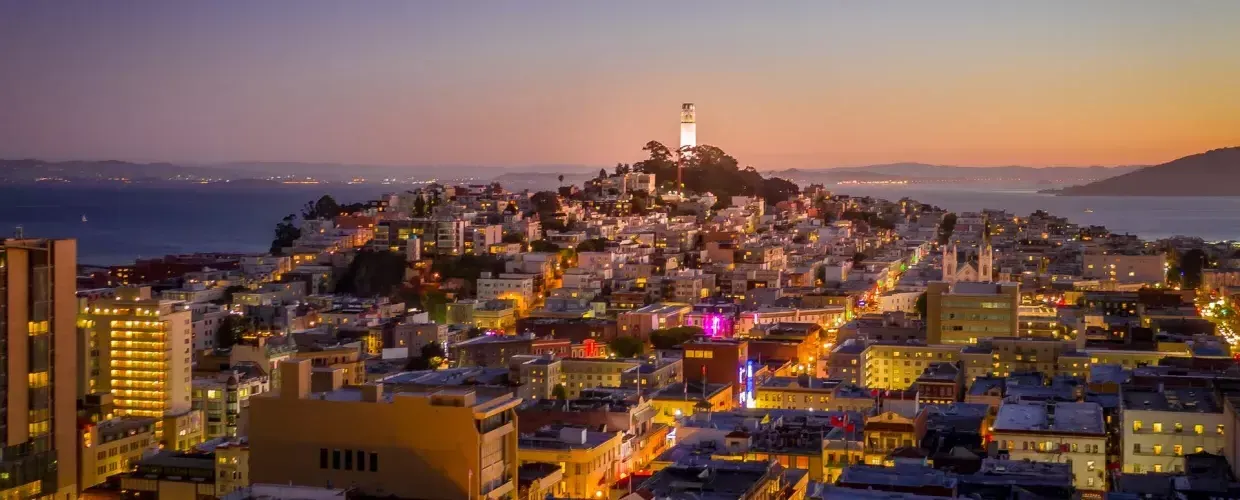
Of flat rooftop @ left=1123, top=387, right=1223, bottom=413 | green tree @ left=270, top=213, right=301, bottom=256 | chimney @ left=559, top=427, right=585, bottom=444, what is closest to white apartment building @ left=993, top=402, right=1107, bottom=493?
flat rooftop @ left=1123, top=387, right=1223, bottom=413

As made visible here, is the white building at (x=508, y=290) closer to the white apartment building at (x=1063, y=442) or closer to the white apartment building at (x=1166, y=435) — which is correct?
the white apartment building at (x=1063, y=442)

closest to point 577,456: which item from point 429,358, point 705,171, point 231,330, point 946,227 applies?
point 429,358

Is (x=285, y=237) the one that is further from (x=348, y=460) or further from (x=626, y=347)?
(x=348, y=460)

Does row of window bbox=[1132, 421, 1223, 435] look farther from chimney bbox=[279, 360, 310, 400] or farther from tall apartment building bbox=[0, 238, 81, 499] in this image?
tall apartment building bbox=[0, 238, 81, 499]

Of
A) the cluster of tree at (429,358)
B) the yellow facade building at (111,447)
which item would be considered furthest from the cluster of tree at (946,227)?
the yellow facade building at (111,447)

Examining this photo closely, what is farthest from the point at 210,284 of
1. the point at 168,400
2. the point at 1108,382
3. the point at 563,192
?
the point at 1108,382
